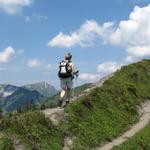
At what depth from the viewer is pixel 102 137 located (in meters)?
30.7

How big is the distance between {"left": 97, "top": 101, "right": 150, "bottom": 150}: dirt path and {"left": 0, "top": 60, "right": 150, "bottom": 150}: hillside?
0.47 meters

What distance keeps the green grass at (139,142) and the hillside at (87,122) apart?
6.01 ft

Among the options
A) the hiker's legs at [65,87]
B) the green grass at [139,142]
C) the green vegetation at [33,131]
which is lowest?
the green grass at [139,142]

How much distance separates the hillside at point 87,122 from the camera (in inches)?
1016

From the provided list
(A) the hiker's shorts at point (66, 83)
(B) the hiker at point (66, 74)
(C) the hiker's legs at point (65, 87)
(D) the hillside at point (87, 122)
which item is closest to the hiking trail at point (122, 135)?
(D) the hillside at point (87, 122)

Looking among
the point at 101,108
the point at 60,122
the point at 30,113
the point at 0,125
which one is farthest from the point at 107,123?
the point at 0,125

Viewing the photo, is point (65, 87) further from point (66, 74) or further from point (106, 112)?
point (106, 112)

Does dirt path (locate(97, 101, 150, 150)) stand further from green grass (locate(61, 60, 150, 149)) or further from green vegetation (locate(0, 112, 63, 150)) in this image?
green vegetation (locate(0, 112, 63, 150))

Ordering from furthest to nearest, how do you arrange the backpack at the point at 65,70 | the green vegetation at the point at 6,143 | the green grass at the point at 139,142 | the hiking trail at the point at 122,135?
the backpack at the point at 65,70 < the hiking trail at the point at 122,135 < the green grass at the point at 139,142 < the green vegetation at the point at 6,143

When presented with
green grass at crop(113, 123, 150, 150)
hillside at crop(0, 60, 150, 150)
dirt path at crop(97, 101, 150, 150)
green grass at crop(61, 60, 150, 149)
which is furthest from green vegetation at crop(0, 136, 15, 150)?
green grass at crop(113, 123, 150, 150)

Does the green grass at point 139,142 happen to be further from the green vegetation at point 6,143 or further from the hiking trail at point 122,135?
the green vegetation at point 6,143

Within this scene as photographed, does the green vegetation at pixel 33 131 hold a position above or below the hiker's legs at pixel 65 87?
below

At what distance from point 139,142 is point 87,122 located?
4.11m

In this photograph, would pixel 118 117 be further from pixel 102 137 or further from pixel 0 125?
pixel 0 125
